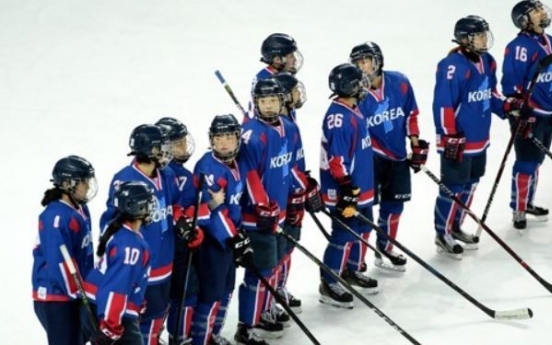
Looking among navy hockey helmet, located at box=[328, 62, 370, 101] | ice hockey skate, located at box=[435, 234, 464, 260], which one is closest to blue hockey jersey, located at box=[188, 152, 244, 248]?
navy hockey helmet, located at box=[328, 62, 370, 101]

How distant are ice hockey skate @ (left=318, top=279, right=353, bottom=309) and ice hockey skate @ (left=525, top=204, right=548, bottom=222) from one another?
1.82 m

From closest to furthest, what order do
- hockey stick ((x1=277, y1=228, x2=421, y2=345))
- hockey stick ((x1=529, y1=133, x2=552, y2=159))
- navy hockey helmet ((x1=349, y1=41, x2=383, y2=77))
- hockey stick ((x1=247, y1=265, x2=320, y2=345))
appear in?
hockey stick ((x1=247, y1=265, x2=320, y2=345)) → hockey stick ((x1=277, y1=228, x2=421, y2=345)) → navy hockey helmet ((x1=349, y1=41, x2=383, y2=77)) → hockey stick ((x1=529, y1=133, x2=552, y2=159))

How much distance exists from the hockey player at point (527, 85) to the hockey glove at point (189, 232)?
2.76 meters

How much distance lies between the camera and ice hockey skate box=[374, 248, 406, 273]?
7443 mm

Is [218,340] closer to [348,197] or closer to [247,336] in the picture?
[247,336]

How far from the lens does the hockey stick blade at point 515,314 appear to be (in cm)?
666

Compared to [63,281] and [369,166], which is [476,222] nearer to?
[369,166]

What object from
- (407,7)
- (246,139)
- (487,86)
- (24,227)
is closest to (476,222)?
(487,86)

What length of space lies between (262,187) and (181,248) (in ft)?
1.76

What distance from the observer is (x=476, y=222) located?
7930 mm

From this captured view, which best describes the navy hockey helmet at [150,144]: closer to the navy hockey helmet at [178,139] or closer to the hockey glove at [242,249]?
the navy hockey helmet at [178,139]

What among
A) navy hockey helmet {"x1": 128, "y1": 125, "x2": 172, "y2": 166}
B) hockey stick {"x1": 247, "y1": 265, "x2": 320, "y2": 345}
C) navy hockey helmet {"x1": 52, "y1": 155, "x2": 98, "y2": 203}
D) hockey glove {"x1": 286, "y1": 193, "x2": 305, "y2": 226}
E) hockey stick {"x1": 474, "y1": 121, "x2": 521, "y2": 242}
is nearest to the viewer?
navy hockey helmet {"x1": 52, "y1": 155, "x2": 98, "y2": 203}

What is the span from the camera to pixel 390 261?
749cm

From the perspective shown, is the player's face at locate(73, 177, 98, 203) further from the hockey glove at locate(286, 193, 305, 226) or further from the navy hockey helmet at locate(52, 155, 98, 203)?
the hockey glove at locate(286, 193, 305, 226)
